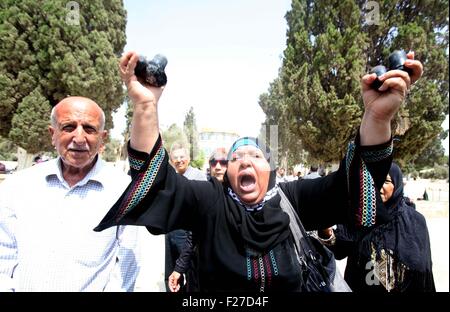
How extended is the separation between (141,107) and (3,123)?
2150 mm

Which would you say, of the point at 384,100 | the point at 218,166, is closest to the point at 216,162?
the point at 218,166

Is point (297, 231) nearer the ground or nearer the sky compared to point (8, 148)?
nearer the ground

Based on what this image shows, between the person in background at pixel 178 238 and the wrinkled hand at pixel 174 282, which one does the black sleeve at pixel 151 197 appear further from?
the wrinkled hand at pixel 174 282

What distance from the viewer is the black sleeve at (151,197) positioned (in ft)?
3.39

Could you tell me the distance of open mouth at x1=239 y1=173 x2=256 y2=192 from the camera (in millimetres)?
1329

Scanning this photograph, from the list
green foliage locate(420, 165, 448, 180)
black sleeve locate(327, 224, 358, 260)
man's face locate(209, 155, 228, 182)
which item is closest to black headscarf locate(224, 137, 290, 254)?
black sleeve locate(327, 224, 358, 260)

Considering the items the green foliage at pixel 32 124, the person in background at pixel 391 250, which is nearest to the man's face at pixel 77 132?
the green foliage at pixel 32 124

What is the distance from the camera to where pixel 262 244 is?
48.4 inches

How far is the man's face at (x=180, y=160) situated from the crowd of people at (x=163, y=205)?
1738 mm

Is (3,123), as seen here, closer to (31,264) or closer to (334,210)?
(31,264)

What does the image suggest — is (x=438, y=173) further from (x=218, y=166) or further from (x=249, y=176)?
(x=249, y=176)

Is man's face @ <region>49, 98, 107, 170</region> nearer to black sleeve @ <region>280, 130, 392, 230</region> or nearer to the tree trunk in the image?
black sleeve @ <region>280, 130, 392, 230</region>

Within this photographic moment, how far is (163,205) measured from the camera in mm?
1075

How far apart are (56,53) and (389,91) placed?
111 inches
